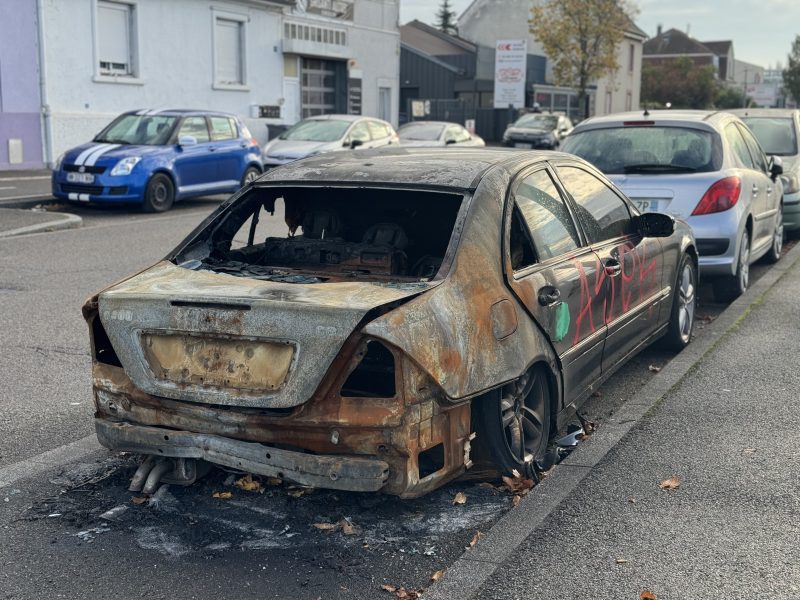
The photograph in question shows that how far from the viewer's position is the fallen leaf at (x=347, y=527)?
4176mm

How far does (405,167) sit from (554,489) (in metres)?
1.71

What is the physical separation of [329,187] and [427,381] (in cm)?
139

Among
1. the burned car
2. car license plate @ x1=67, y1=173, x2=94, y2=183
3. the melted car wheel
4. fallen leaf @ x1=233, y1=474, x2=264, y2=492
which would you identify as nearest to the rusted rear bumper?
the burned car

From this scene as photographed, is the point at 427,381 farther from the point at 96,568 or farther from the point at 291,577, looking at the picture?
the point at 96,568

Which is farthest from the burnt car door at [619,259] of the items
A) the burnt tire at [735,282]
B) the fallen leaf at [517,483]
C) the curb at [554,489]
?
the burnt tire at [735,282]

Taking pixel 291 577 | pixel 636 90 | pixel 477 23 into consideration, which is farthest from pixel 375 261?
pixel 636 90

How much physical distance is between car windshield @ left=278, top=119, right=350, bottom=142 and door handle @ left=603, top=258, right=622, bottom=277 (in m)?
15.9

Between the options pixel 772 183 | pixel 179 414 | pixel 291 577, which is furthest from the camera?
pixel 772 183

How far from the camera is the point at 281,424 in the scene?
397 centimetres

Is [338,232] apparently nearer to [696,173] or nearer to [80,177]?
[696,173]

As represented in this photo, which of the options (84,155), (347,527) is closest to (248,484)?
(347,527)

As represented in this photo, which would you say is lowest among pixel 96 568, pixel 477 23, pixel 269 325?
pixel 96 568

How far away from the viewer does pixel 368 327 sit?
380cm

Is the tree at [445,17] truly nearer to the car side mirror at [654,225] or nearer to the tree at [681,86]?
the tree at [681,86]
